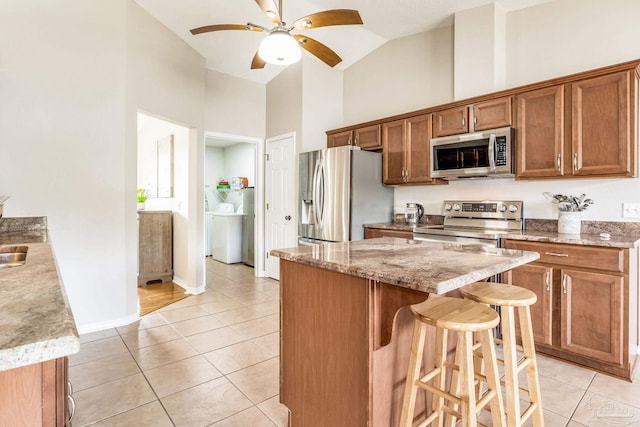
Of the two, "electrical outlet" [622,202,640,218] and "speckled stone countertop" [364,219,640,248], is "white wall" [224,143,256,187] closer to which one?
"speckled stone countertop" [364,219,640,248]

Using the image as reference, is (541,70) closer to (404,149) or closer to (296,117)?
(404,149)

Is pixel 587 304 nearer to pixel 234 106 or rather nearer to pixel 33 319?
pixel 33 319

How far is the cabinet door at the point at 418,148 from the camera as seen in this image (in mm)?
3465

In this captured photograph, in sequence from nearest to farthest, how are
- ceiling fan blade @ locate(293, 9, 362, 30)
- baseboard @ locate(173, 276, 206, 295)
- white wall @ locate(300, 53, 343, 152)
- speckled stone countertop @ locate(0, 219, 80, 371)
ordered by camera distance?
speckled stone countertop @ locate(0, 219, 80, 371)
ceiling fan blade @ locate(293, 9, 362, 30)
baseboard @ locate(173, 276, 206, 295)
white wall @ locate(300, 53, 343, 152)

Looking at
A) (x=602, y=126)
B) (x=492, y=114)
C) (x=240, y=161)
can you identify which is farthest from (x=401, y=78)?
(x=240, y=161)

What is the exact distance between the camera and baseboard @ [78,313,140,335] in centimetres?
295

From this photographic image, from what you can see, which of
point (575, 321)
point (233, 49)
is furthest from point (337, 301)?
point (233, 49)

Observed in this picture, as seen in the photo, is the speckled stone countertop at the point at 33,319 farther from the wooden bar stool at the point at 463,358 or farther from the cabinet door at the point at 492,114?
the cabinet door at the point at 492,114

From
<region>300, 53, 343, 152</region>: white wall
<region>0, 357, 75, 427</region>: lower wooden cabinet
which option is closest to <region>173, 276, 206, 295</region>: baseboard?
<region>300, 53, 343, 152</region>: white wall

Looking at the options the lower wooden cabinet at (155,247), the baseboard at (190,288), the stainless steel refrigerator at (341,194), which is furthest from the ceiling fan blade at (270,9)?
the lower wooden cabinet at (155,247)

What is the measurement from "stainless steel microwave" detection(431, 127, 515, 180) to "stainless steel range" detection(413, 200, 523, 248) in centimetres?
29

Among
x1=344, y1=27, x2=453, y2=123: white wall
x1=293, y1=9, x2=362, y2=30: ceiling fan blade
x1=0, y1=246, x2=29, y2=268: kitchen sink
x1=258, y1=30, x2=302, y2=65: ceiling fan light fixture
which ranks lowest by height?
x1=0, y1=246, x2=29, y2=268: kitchen sink

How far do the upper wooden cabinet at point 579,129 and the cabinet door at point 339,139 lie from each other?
193cm

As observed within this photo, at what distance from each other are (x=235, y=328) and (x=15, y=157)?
2220 millimetres
